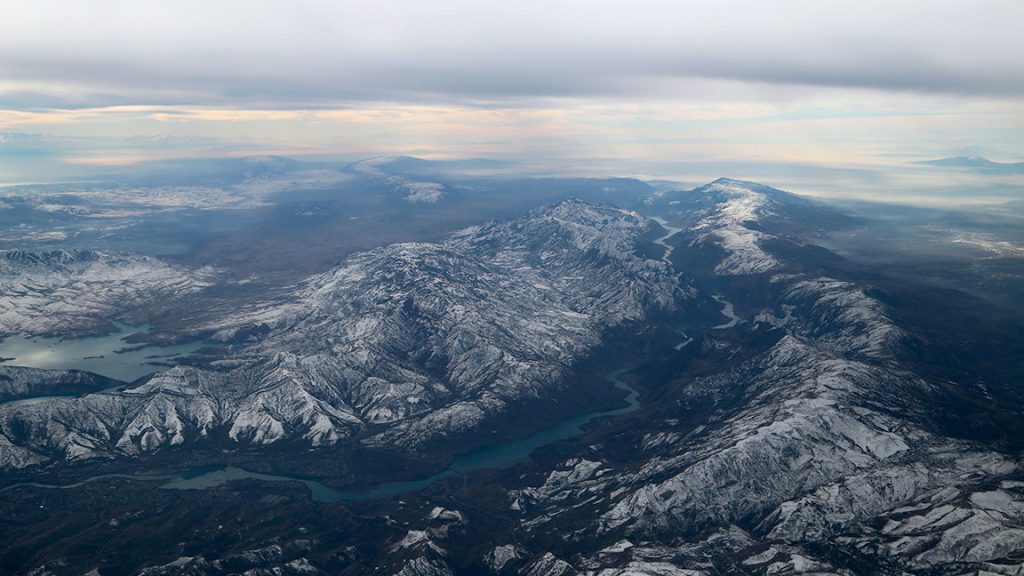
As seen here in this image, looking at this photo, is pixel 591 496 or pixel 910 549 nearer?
pixel 910 549

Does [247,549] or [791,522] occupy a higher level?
[791,522]

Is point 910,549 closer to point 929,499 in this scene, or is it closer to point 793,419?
point 929,499

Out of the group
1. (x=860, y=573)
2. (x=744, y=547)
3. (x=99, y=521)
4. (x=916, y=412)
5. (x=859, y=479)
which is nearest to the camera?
(x=860, y=573)

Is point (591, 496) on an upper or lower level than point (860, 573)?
lower

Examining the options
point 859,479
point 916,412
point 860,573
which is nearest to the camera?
point 860,573

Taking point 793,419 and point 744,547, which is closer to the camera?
point 744,547

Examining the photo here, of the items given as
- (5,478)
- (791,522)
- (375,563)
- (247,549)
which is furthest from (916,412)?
(5,478)

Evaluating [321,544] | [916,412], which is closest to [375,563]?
[321,544]

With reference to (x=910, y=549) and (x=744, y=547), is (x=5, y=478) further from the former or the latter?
(x=910, y=549)

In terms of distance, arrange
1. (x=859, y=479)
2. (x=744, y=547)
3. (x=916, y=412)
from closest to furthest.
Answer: (x=744, y=547) < (x=859, y=479) < (x=916, y=412)

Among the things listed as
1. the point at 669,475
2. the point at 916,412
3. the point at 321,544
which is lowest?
the point at 321,544
